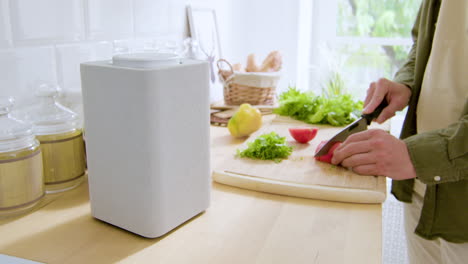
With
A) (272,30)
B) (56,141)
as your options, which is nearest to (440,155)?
(56,141)

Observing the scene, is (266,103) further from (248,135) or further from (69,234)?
(69,234)

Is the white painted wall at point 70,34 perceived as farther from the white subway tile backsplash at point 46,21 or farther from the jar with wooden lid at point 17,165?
the jar with wooden lid at point 17,165

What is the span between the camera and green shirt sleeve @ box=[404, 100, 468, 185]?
2.68 ft

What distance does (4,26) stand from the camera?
2.57 feet

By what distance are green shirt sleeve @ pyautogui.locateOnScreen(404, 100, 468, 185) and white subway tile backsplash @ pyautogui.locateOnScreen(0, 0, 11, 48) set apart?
776 mm

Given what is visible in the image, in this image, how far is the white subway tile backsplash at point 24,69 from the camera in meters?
0.80

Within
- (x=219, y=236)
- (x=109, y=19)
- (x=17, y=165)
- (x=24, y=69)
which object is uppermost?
(x=109, y=19)

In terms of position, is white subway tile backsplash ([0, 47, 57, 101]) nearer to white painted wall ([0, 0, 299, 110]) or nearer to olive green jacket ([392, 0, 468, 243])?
white painted wall ([0, 0, 299, 110])

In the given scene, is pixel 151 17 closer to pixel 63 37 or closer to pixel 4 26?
pixel 63 37

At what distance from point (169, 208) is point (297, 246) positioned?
0.67 feet

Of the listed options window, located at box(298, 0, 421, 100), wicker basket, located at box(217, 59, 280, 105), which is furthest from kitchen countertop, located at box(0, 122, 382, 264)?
window, located at box(298, 0, 421, 100)

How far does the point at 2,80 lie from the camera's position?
0.79 metres

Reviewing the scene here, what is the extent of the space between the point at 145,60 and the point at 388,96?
728 millimetres

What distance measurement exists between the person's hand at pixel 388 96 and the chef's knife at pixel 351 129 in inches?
0.5
